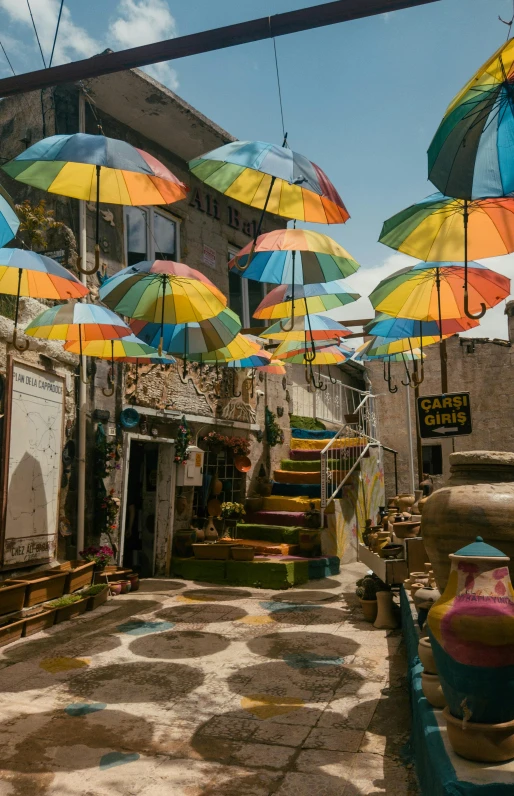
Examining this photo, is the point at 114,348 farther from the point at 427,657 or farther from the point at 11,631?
the point at 427,657

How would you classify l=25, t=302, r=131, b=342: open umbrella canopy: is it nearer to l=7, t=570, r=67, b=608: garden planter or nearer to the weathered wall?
l=7, t=570, r=67, b=608: garden planter

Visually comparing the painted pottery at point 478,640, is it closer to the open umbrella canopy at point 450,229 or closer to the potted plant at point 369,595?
the open umbrella canopy at point 450,229

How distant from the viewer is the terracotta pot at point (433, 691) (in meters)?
2.81

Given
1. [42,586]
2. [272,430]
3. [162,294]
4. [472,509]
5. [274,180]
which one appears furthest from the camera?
[272,430]

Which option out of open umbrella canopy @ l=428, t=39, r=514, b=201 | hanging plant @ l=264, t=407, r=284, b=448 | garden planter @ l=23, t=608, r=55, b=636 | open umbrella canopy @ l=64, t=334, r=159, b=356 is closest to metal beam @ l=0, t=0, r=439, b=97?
open umbrella canopy @ l=428, t=39, r=514, b=201

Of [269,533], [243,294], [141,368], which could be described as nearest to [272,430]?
[269,533]

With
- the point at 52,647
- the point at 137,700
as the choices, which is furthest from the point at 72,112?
the point at 137,700

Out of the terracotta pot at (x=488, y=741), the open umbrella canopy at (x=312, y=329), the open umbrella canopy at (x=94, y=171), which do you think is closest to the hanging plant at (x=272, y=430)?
the open umbrella canopy at (x=312, y=329)

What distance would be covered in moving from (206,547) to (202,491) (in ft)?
5.08

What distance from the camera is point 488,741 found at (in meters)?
2.10

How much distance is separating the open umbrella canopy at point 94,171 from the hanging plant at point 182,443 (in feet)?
17.4

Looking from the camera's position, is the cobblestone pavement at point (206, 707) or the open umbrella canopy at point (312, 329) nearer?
the cobblestone pavement at point (206, 707)

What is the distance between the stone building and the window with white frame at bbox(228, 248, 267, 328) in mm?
54

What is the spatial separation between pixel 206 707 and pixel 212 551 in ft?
16.1
